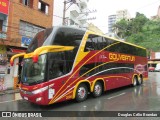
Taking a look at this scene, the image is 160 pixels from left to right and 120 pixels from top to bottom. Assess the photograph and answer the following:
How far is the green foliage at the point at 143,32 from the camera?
55.8 m

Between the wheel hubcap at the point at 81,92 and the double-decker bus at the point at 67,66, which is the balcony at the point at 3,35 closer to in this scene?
the double-decker bus at the point at 67,66

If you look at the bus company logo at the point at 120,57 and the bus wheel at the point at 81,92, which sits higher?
the bus company logo at the point at 120,57

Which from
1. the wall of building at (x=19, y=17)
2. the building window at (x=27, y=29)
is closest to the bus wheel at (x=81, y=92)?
the wall of building at (x=19, y=17)

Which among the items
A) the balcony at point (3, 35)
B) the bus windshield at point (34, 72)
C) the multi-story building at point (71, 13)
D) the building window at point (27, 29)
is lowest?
the bus windshield at point (34, 72)

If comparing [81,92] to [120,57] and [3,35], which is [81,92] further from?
[3,35]

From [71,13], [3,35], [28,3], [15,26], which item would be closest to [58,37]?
[3,35]

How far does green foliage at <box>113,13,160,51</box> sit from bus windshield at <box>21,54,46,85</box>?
46.4 metres

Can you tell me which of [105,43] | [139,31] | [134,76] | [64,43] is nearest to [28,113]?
[64,43]

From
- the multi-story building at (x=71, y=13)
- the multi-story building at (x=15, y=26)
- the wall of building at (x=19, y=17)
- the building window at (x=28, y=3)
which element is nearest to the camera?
the multi-story building at (x=15, y=26)

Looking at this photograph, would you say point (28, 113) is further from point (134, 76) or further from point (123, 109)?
point (134, 76)

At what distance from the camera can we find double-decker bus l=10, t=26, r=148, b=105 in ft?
27.8

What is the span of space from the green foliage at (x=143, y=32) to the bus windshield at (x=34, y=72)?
46398 millimetres

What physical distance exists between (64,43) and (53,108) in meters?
3.25

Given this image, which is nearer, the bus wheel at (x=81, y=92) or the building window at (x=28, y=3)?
the bus wheel at (x=81, y=92)
